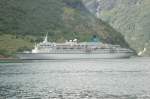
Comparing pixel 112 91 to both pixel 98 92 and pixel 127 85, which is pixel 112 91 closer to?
pixel 98 92

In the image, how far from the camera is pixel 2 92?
87438 millimetres

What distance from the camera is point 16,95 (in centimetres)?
8331

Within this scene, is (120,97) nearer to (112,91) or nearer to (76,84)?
(112,91)

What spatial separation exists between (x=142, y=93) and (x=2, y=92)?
2647 centimetres

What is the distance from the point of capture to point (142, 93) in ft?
276

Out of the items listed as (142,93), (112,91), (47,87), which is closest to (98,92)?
(112,91)

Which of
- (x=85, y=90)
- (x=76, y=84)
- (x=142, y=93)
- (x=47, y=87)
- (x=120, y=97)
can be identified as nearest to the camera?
(x=120, y=97)

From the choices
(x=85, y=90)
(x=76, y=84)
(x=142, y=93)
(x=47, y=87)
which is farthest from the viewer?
(x=76, y=84)

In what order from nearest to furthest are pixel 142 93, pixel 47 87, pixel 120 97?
pixel 120 97, pixel 142 93, pixel 47 87

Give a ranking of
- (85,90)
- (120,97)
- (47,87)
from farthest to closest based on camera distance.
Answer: (47,87) → (85,90) → (120,97)

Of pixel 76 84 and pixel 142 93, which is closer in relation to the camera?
pixel 142 93

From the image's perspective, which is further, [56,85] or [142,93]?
[56,85]

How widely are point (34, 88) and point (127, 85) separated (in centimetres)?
2017

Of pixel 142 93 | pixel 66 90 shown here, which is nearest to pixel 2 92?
pixel 66 90
